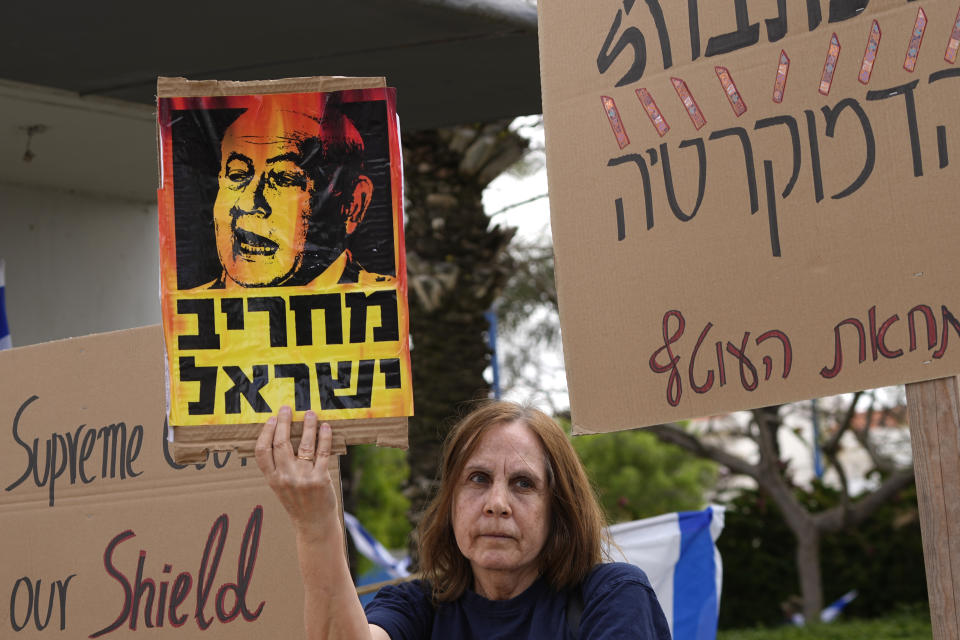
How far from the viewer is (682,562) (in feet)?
11.1

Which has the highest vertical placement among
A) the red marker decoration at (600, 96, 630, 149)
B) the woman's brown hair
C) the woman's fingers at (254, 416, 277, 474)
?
the red marker decoration at (600, 96, 630, 149)

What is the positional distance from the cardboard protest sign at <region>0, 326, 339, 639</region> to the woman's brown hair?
1.26ft

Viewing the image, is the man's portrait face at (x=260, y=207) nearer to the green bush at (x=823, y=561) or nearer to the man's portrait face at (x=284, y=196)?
the man's portrait face at (x=284, y=196)

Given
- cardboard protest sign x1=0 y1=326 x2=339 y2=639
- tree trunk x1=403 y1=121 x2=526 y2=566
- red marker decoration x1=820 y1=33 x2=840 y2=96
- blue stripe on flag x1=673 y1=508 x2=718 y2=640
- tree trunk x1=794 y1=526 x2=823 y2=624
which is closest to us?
red marker decoration x1=820 y1=33 x2=840 y2=96

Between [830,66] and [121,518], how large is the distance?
180 cm

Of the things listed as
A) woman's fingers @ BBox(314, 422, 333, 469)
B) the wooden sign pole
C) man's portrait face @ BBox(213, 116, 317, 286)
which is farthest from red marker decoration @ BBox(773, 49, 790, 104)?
woman's fingers @ BBox(314, 422, 333, 469)

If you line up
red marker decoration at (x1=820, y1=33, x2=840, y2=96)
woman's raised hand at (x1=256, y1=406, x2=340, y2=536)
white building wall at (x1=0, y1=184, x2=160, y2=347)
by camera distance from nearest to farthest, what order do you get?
woman's raised hand at (x1=256, y1=406, x2=340, y2=536)
red marker decoration at (x1=820, y1=33, x2=840, y2=96)
white building wall at (x1=0, y1=184, x2=160, y2=347)

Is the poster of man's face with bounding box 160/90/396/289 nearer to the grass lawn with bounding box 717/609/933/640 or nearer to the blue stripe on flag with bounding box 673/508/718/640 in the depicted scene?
the blue stripe on flag with bounding box 673/508/718/640

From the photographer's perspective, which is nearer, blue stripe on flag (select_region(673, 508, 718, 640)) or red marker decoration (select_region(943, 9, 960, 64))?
red marker decoration (select_region(943, 9, 960, 64))

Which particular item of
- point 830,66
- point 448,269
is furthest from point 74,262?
point 830,66

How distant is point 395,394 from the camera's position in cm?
184

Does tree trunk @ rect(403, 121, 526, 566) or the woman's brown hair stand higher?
tree trunk @ rect(403, 121, 526, 566)

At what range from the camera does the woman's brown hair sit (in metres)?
2.04

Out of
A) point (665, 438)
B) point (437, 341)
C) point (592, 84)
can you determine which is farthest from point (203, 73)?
point (665, 438)
